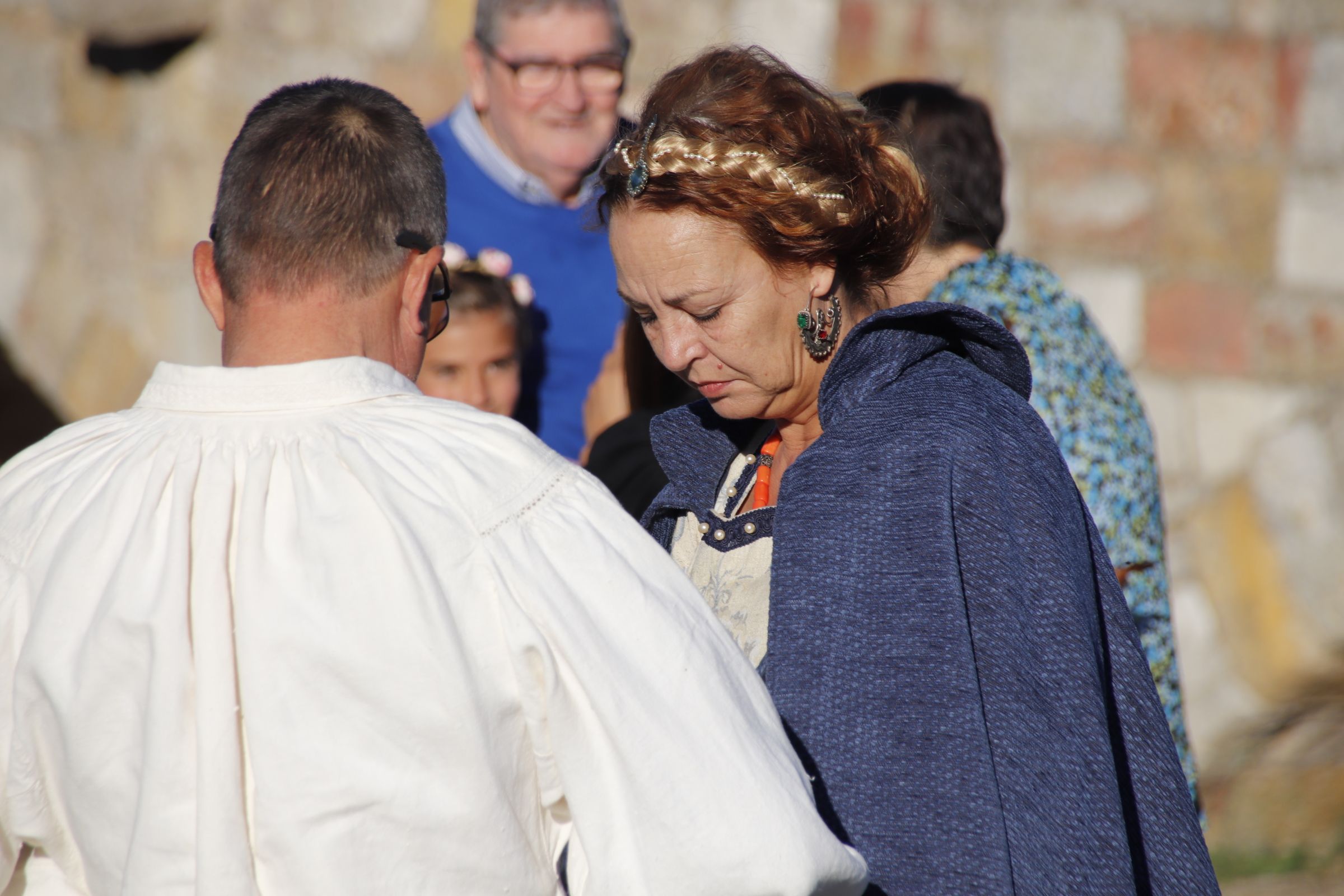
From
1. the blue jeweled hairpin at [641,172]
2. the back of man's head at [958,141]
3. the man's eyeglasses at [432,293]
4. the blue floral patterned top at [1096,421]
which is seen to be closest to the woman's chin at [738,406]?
the blue jeweled hairpin at [641,172]

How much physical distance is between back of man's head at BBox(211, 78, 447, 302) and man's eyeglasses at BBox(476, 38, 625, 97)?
1.60m

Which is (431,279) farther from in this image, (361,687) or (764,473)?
(764,473)

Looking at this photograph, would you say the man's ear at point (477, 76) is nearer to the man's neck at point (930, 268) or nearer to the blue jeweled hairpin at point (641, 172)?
the man's neck at point (930, 268)

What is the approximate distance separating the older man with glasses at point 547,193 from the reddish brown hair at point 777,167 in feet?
3.95

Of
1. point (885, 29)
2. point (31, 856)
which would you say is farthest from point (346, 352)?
point (885, 29)

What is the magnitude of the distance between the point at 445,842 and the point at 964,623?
0.66 metres

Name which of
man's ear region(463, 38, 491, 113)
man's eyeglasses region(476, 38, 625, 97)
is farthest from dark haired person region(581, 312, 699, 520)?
man's ear region(463, 38, 491, 113)

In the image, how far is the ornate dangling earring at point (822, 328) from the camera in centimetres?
188

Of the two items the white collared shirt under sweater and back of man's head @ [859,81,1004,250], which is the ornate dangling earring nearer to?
the white collared shirt under sweater

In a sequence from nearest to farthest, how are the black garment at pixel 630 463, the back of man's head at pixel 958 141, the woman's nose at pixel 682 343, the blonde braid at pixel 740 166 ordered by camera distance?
the blonde braid at pixel 740 166 < the woman's nose at pixel 682 343 < the black garment at pixel 630 463 < the back of man's head at pixel 958 141

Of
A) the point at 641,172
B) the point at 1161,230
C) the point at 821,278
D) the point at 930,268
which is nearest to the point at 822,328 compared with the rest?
the point at 821,278

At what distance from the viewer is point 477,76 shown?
3.16m

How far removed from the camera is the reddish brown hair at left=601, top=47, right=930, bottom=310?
1783 millimetres

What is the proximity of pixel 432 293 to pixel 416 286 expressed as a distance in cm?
11
